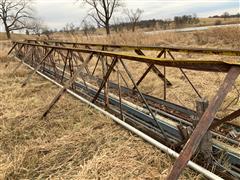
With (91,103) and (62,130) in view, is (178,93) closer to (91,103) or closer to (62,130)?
(91,103)

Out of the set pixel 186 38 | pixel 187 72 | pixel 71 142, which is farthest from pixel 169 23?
pixel 71 142

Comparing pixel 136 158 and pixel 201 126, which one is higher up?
pixel 201 126

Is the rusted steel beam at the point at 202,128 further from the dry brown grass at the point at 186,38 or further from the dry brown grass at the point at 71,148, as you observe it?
the dry brown grass at the point at 186,38

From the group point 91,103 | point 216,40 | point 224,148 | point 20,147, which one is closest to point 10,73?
point 91,103

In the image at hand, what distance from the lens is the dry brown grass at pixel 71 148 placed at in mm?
2711

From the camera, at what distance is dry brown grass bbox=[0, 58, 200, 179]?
2.71 metres

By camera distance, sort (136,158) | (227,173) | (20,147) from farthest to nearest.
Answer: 1. (20,147)
2. (136,158)
3. (227,173)

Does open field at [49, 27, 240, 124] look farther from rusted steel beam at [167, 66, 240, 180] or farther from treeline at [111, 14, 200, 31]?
treeline at [111, 14, 200, 31]

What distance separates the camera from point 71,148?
3.29 metres

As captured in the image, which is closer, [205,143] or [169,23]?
[205,143]

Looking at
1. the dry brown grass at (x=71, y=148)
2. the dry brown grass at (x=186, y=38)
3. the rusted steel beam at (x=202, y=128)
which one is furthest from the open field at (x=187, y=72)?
the rusted steel beam at (x=202, y=128)

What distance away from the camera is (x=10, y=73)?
827 cm

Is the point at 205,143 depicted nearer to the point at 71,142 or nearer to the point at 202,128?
the point at 202,128

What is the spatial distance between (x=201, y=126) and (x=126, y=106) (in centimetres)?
250
